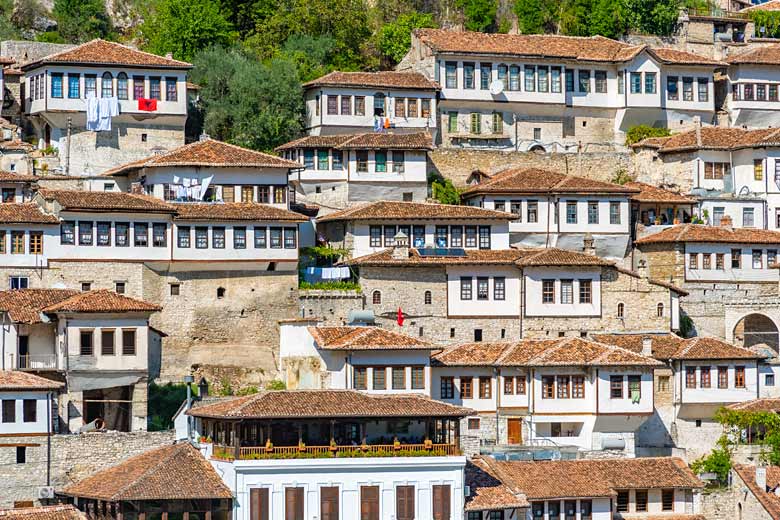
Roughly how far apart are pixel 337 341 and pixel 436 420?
255 inches

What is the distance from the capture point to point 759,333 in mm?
79500

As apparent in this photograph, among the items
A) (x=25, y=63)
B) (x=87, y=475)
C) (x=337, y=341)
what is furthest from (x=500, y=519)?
(x=25, y=63)

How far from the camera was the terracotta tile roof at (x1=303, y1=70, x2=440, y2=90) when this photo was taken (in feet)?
278

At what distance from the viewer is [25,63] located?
87312 millimetres

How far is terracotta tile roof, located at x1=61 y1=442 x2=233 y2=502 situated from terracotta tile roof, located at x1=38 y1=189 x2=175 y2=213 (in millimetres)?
11189

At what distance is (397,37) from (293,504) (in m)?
41.7

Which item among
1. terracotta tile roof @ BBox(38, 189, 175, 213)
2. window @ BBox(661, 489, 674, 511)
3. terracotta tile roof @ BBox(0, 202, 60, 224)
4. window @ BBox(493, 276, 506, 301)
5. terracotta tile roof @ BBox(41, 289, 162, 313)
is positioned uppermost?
terracotta tile roof @ BBox(38, 189, 175, 213)

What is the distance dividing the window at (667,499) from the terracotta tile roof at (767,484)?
8.26ft

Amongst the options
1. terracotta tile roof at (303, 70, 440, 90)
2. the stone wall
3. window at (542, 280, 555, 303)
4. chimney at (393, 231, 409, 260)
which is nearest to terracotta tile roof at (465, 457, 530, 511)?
the stone wall

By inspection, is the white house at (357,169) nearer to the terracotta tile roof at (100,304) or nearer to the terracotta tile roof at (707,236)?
the terracotta tile roof at (707,236)

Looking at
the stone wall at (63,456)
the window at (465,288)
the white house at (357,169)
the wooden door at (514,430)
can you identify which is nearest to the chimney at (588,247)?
the window at (465,288)

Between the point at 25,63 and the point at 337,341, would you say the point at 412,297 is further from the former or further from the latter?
the point at 25,63

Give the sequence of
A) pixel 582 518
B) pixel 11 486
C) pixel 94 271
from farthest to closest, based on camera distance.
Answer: pixel 94 271 < pixel 582 518 < pixel 11 486

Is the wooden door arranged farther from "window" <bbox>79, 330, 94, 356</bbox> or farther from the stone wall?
"window" <bbox>79, 330, 94, 356</bbox>
